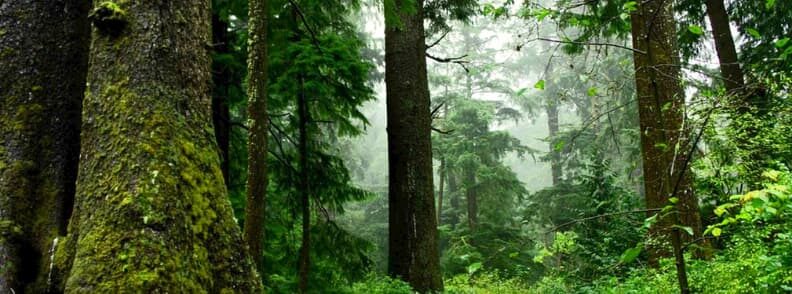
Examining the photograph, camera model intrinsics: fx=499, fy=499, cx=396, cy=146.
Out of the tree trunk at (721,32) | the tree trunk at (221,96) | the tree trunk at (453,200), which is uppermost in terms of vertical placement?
the tree trunk at (721,32)

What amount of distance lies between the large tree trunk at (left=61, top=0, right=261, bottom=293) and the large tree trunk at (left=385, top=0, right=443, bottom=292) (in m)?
4.73

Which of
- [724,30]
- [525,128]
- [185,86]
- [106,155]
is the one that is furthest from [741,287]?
[525,128]

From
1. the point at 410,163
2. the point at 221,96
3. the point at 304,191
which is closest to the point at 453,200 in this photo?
the point at 410,163

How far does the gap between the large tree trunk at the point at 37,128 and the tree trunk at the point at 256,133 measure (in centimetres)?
120

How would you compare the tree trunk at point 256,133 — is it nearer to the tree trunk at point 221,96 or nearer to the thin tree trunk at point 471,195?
the tree trunk at point 221,96

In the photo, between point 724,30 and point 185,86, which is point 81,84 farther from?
point 724,30

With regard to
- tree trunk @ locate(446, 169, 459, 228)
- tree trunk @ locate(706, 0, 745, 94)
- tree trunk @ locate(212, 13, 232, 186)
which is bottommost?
tree trunk @ locate(446, 169, 459, 228)

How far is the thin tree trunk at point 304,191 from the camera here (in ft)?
18.0

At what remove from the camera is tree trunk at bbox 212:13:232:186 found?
5.76 metres

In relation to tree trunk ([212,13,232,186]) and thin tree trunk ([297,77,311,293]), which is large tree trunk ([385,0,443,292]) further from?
tree trunk ([212,13,232,186])

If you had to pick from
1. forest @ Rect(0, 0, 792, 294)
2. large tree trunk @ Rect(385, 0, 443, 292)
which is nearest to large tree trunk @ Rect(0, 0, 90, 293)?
forest @ Rect(0, 0, 792, 294)

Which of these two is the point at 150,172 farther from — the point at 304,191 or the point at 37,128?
the point at 304,191

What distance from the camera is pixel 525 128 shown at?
5509 centimetres

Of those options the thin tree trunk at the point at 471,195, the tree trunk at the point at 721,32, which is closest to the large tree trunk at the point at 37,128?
the tree trunk at the point at 721,32
